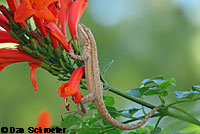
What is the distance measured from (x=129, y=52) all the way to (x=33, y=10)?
600cm

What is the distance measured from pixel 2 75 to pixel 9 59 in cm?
408

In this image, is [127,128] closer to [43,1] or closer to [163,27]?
[43,1]

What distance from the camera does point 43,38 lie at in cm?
212

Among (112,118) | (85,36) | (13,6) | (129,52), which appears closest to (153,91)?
(112,118)

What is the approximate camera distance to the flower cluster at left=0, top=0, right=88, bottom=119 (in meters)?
1.95

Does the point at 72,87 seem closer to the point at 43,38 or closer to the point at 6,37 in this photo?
the point at 43,38

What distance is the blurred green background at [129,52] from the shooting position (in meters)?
5.95

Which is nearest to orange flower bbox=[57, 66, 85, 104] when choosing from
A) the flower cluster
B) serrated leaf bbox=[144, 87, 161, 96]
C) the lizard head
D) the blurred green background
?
the flower cluster

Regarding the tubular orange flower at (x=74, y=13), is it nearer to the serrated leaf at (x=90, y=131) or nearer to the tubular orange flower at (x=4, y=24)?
the tubular orange flower at (x=4, y=24)

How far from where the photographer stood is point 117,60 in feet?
24.2

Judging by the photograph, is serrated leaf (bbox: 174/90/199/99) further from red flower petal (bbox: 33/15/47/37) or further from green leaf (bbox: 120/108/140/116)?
red flower petal (bbox: 33/15/47/37)

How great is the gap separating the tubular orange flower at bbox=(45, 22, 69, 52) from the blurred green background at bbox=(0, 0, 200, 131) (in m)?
2.95

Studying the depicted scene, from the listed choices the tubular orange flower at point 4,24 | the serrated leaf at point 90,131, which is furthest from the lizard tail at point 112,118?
the tubular orange flower at point 4,24

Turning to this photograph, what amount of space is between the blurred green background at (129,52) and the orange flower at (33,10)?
3173mm
